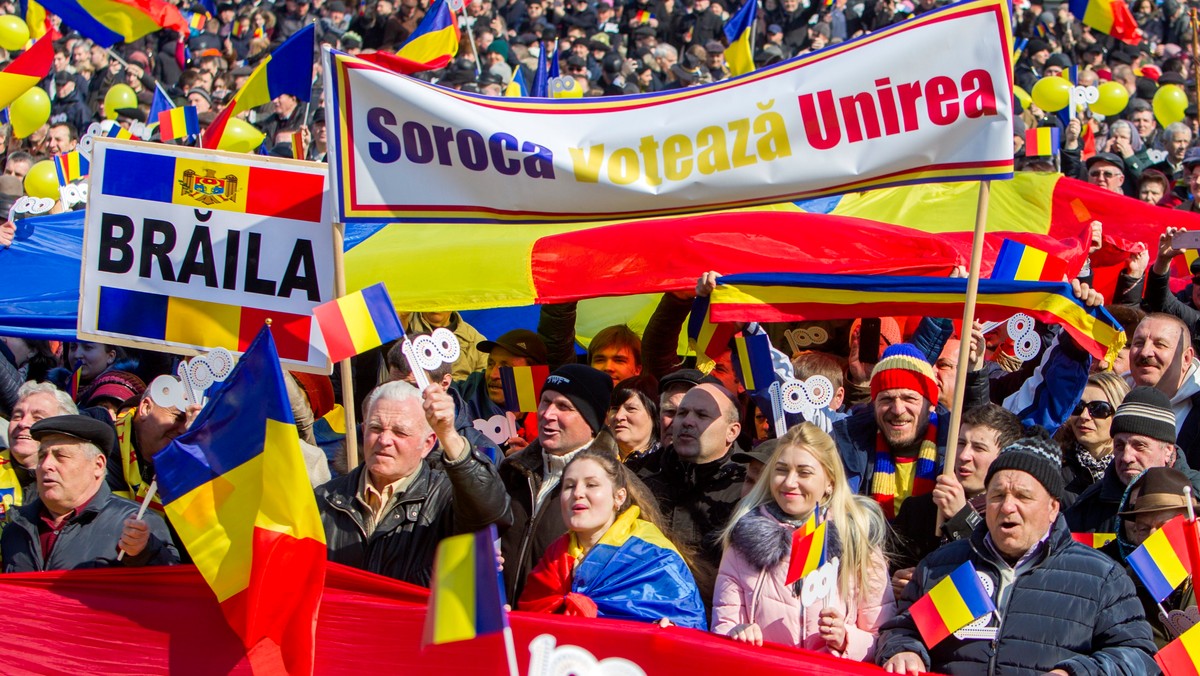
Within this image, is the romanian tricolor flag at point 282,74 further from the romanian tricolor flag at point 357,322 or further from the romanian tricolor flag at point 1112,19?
Answer: the romanian tricolor flag at point 1112,19

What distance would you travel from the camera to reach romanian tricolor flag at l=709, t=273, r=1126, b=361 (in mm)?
5844

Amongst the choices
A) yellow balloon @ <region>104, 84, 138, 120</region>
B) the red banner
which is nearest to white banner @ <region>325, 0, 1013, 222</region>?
the red banner

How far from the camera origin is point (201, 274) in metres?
6.21

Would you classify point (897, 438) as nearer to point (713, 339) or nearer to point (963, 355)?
point (963, 355)

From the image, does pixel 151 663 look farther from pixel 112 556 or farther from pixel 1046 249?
pixel 1046 249

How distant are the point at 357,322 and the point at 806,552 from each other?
1759mm

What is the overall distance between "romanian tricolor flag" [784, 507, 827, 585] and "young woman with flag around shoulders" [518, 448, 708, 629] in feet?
1.04

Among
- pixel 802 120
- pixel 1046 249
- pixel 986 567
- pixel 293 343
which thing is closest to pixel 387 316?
pixel 293 343

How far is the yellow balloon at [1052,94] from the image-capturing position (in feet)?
40.3

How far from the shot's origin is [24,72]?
917 cm

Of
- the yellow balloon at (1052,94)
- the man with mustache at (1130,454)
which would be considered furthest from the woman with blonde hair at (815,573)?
the yellow balloon at (1052,94)

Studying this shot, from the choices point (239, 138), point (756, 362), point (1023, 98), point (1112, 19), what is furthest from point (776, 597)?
point (1112, 19)

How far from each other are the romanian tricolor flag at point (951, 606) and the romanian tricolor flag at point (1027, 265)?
3078mm

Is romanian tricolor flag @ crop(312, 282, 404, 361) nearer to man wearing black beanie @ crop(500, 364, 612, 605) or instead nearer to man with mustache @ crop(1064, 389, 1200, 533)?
man wearing black beanie @ crop(500, 364, 612, 605)
